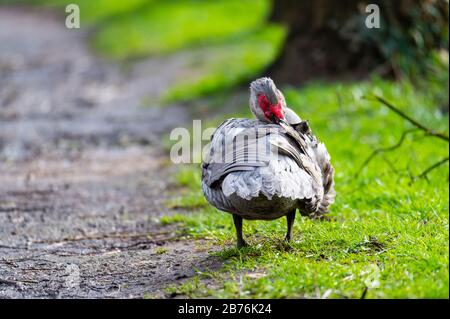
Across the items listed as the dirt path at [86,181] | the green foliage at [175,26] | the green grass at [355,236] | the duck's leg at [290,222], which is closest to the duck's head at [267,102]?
the duck's leg at [290,222]

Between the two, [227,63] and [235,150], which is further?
[227,63]

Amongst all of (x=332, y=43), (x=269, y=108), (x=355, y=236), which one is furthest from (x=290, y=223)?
(x=332, y=43)

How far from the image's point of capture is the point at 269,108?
4898 millimetres

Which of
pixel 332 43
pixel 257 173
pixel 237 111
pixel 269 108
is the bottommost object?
pixel 257 173

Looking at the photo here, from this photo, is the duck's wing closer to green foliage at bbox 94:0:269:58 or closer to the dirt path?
the dirt path

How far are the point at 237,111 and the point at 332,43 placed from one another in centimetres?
177

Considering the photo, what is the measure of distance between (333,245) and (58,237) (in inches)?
91.3

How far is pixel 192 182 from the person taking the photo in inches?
316

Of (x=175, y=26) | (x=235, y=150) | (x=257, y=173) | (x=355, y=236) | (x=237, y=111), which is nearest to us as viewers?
(x=257, y=173)

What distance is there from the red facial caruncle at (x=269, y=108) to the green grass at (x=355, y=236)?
767 mm

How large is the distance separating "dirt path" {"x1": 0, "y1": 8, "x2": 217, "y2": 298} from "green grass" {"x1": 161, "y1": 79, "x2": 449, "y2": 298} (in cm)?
31

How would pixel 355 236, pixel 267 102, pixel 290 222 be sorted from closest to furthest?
pixel 267 102
pixel 290 222
pixel 355 236

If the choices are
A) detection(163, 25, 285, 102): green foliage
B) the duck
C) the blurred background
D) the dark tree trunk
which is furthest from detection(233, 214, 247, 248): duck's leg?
detection(163, 25, 285, 102): green foliage

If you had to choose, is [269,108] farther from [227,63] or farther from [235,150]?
[227,63]
